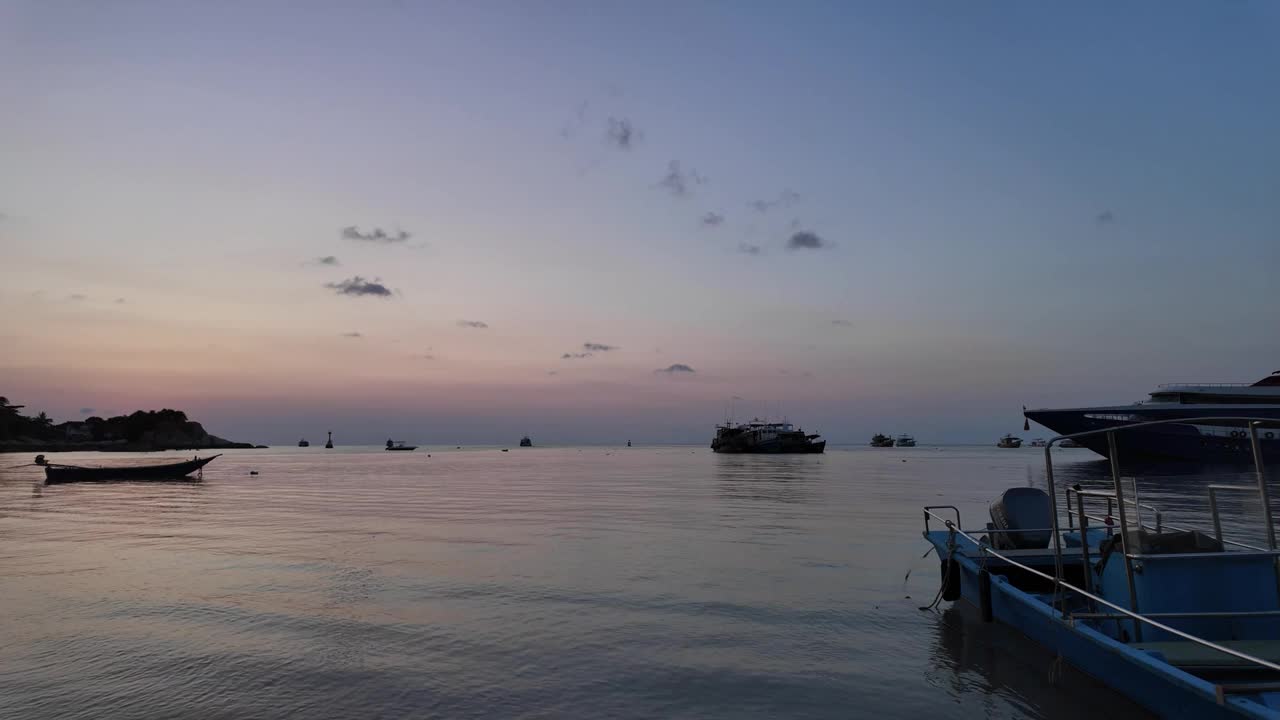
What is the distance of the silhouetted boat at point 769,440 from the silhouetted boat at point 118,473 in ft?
322

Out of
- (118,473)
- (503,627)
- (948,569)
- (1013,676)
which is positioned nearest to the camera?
(1013,676)

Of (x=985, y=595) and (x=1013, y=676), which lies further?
(x=985, y=595)

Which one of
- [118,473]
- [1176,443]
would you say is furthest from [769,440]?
[118,473]

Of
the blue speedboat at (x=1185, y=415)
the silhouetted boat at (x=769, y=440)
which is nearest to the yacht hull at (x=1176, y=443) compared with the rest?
the blue speedboat at (x=1185, y=415)

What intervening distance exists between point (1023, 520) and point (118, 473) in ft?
240

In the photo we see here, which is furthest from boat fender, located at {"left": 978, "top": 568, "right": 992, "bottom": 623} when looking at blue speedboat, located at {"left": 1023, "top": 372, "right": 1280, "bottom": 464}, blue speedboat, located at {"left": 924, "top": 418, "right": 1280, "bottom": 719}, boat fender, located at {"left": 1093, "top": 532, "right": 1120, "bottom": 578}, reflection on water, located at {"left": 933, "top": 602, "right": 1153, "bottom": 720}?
blue speedboat, located at {"left": 1023, "top": 372, "right": 1280, "bottom": 464}

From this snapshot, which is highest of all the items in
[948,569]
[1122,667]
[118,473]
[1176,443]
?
[1176,443]

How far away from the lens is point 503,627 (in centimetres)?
1334

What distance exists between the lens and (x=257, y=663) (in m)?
11.2

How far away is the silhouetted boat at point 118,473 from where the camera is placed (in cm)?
5934

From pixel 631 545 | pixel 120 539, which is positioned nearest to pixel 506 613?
pixel 631 545

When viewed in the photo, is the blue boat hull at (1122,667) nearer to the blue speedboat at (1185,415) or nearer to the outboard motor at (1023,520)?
the outboard motor at (1023,520)

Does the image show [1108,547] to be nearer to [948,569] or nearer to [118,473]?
[948,569]

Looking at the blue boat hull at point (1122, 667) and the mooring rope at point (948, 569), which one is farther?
the mooring rope at point (948, 569)
